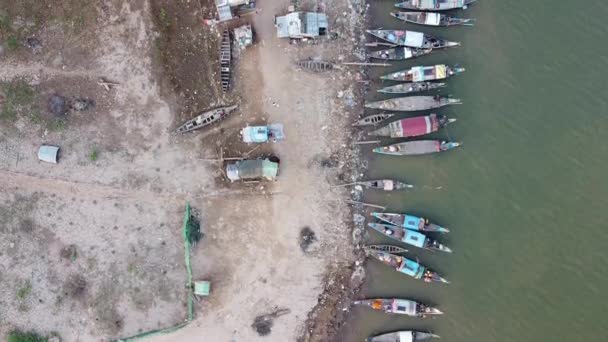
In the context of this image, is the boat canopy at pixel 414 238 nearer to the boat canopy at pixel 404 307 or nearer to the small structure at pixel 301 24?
the boat canopy at pixel 404 307

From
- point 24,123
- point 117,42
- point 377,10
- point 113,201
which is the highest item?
point 377,10

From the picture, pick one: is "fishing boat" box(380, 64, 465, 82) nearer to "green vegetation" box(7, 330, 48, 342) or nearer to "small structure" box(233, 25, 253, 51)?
"small structure" box(233, 25, 253, 51)

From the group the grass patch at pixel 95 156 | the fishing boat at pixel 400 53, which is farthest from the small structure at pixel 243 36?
the grass patch at pixel 95 156

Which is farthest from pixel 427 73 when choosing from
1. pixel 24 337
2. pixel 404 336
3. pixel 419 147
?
pixel 24 337

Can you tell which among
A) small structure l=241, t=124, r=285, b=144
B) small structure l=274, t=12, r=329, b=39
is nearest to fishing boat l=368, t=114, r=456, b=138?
small structure l=241, t=124, r=285, b=144

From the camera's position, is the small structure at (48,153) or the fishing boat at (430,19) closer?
the small structure at (48,153)

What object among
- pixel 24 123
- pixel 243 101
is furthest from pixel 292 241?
pixel 24 123

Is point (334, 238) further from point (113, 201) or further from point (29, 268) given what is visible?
point (29, 268)
